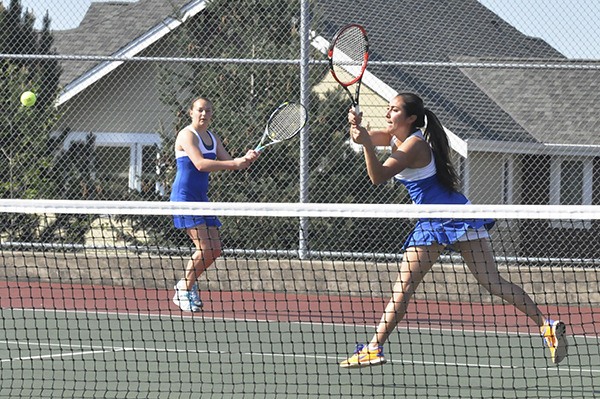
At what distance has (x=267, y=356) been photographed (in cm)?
711

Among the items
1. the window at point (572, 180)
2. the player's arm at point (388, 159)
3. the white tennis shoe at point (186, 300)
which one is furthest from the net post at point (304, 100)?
the window at point (572, 180)

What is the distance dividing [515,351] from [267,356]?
1488mm

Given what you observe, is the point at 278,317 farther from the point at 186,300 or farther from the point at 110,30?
the point at 110,30

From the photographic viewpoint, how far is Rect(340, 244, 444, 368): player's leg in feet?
20.2

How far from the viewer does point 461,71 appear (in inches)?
704

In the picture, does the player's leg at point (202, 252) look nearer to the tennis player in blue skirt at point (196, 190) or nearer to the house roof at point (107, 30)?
the tennis player in blue skirt at point (196, 190)

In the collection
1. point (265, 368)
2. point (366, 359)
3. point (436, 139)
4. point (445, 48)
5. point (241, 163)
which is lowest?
point (265, 368)

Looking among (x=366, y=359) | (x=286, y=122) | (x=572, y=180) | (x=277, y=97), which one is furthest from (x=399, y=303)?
(x=572, y=180)

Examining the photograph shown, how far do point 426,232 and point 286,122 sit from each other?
6.05ft

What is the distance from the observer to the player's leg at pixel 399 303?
20.2 feet

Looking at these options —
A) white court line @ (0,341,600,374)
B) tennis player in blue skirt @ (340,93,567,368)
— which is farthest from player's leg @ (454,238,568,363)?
white court line @ (0,341,600,374)

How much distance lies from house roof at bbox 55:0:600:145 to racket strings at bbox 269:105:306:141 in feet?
23.2

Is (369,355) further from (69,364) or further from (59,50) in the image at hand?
(59,50)

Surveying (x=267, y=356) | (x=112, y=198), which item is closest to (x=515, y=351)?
(x=267, y=356)
